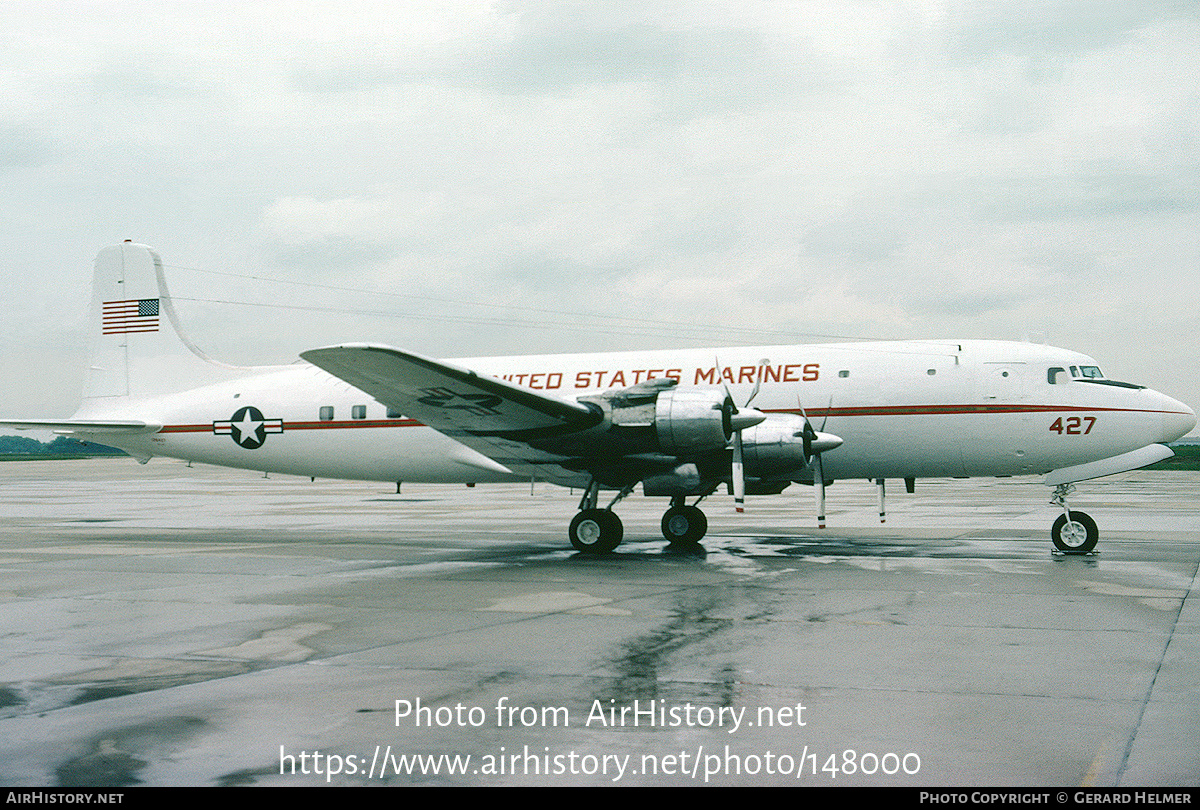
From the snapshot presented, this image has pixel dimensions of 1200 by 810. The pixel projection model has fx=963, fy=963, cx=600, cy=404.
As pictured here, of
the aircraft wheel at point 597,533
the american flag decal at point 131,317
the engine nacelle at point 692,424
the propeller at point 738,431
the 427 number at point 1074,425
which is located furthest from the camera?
the american flag decal at point 131,317

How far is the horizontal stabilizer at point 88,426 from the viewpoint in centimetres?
2214

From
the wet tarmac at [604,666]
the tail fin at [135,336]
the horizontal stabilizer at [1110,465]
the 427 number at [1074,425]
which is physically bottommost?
the wet tarmac at [604,666]

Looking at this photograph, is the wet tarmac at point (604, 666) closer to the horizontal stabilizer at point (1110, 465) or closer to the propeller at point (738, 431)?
the propeller at point (738, 431)

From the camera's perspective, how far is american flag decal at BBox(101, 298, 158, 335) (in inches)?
954

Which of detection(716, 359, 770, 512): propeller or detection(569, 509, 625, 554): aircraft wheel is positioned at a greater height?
detection(716, 359, 770, 512): propeller

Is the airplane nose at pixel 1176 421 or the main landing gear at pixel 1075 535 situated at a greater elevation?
the airplane nose at pixel 1176 421

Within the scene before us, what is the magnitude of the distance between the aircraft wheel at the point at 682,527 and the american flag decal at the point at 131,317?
14292 mm

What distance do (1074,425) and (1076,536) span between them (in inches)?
87.4

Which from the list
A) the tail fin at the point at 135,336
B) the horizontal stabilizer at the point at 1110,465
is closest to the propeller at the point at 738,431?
the horizontal stabilizer at the point at 1110,465

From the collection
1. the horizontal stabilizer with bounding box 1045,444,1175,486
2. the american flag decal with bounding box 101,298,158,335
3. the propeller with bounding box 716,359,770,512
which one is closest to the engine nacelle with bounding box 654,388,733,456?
the propeller with bounding box 716,359,770,512

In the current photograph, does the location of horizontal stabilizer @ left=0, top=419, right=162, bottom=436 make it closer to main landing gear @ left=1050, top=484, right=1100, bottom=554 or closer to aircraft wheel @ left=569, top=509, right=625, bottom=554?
aircraft wheel @ left=569, top=509, right=625, bottom=554

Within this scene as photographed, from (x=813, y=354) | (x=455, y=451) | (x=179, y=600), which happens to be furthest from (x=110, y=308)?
(x=813, y=354)

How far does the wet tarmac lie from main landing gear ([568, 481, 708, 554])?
1.55 feet

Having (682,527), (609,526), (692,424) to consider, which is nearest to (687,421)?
(692,424)
